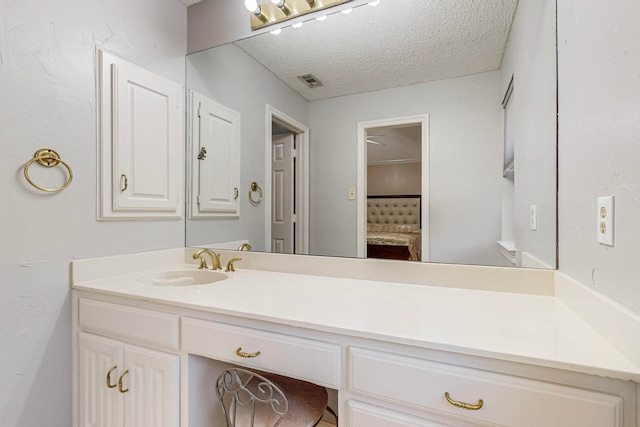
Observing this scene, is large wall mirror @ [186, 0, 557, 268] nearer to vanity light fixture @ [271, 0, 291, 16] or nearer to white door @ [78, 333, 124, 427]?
vanity light fixture @ [271, 0, 291, 16]

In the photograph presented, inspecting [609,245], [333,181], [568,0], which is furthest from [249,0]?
[609,245]

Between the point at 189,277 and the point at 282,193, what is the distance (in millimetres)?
665

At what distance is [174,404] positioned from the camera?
1060mm

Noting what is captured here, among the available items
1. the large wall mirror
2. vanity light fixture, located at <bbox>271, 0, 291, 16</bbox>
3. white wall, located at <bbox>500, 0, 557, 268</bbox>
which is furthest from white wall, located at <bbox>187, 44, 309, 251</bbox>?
white wall, located at <bbox>500, 0, 557, 268</bbox>

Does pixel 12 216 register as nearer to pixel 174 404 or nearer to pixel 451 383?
pixel 174 404

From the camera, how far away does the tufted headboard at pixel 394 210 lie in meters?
1.40

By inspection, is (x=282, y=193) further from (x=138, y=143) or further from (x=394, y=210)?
(x=138, y=143)

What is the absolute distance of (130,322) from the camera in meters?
1.14

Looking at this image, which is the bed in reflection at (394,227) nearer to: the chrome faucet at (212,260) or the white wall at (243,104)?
the white wall at (243,104)

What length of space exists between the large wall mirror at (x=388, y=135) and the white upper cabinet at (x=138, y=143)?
0.41ft

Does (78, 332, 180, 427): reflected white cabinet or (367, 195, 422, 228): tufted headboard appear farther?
(367, 195, 422, 228): tufted headboard

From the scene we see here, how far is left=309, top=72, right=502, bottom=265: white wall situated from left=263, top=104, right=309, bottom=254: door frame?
14 cm

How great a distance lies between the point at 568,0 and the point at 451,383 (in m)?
1.15

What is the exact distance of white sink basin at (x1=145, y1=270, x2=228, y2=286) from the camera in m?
1.55
